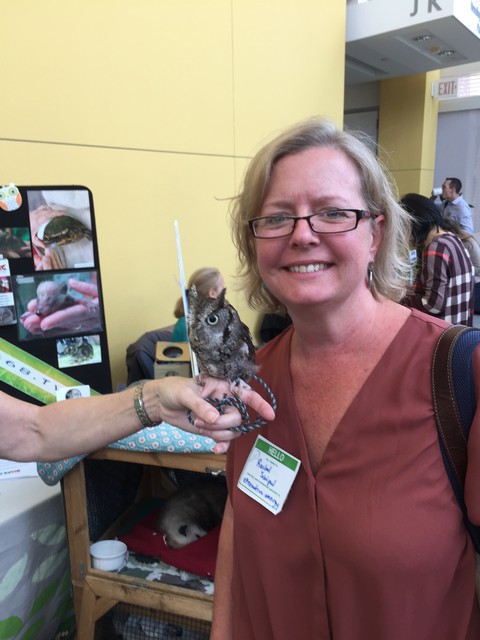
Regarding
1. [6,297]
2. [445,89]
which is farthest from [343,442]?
[445,89]

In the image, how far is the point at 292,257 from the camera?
40.0 inches

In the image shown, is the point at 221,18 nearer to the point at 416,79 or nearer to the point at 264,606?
the point at 264,606

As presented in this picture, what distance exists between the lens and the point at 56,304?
2.12 metres

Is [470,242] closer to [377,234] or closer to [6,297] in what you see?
[377,234]

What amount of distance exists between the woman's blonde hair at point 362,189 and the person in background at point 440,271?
250 cm

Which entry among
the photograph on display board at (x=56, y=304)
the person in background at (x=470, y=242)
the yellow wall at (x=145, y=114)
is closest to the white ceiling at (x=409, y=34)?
the yellow wall at (x=145, y=114)

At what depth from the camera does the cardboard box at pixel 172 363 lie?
2629mm

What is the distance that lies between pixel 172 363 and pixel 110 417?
1.46 metres

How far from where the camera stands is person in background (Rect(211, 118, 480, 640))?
918 mm

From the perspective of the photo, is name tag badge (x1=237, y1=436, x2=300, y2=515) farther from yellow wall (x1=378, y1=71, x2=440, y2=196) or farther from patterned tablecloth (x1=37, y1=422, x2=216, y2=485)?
yellow wall (x1=378, y1=71, x2=440, y2=196)

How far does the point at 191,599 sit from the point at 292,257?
4.72 ft

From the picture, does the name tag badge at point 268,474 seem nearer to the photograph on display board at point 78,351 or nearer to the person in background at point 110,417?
the person in background at point 110,417

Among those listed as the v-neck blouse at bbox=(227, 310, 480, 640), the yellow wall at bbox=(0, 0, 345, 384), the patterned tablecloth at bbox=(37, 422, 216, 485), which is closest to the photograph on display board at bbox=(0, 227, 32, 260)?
the patterned tablecloth at bbox=(37, 422, 216, 485)

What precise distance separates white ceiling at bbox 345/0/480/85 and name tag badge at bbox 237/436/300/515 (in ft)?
22.1
